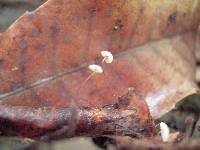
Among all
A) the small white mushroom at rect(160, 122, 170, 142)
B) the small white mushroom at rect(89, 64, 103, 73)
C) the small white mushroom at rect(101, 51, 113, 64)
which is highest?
the small white mushroom at rect(101, 51, 113, 64)

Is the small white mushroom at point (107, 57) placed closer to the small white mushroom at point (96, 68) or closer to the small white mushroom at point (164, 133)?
the small white mushroom at point (96, 68)

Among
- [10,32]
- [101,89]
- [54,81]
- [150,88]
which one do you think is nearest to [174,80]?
[150,88]

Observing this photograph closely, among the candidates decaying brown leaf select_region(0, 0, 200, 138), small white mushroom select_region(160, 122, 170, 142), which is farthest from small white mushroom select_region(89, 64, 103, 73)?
small white mushroom select_region(160, 122, 170, 142)

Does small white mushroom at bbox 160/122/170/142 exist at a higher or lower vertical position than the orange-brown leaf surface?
lower

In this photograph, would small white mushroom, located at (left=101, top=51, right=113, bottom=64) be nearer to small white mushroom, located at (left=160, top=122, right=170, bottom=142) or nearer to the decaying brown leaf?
the decaying brown leaf

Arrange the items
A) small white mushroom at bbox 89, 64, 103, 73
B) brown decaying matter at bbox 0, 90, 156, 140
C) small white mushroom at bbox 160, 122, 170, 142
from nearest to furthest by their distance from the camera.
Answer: brown decaying matter at bbox 0, 90, 156, 140 → small white mushroom at bbox 160, 122, 170, 142 → small white mushroom at bbox 89, 64, 103, 73

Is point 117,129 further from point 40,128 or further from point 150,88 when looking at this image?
point 150,88

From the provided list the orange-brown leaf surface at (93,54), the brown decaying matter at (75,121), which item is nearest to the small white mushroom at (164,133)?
the brown decaying matter at (75,121)

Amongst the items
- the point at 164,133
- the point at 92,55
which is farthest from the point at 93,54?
the point at 164,133

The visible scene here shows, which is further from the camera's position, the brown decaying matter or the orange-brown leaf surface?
the orange-brown leaf surface
